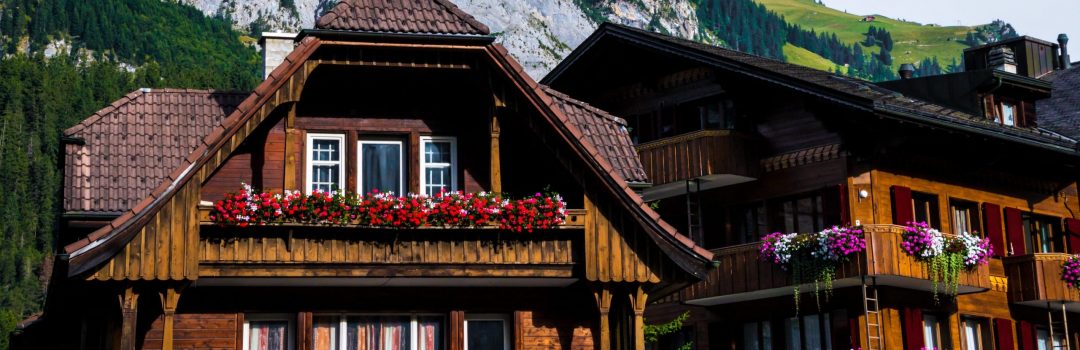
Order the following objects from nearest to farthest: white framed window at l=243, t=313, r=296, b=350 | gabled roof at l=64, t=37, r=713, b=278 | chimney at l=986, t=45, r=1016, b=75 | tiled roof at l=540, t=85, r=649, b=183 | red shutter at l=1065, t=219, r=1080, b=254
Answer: gabled roof at l=64, t=37, r=713, b=278
white framed window at l=243, t=313, r=296, b=350
tiled roof at l=540, t=85, r=649, b=183
red shutter at l=1065, t=219, r=1080, b=254
chimney at l=986, t=45, r=1016, b=75

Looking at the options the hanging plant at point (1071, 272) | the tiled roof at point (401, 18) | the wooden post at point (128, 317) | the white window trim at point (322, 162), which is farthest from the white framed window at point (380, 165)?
the hanging plant at point (1071, 272)

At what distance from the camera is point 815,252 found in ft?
115

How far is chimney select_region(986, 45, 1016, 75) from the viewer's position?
1861 inches

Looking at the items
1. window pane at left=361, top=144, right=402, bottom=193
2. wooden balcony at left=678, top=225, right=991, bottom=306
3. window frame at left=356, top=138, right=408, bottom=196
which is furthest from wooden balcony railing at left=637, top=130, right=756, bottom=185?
window pane at left=361, top=144, right=402, bottom=193

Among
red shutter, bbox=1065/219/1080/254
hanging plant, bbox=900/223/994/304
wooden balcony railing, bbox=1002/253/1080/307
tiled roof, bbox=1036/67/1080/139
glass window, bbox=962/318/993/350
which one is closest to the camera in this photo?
hanging plant, bbox=900/223/994/304

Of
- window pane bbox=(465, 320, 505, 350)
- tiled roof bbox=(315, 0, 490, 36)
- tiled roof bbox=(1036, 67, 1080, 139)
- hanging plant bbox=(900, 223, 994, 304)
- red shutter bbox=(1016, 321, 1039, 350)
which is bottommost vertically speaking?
window pane bbox=(465, 320, 505, 350)

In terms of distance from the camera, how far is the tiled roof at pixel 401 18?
23172 mm

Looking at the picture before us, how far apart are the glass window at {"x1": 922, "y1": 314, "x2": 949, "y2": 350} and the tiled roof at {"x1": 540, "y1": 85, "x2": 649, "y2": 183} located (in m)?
13.5

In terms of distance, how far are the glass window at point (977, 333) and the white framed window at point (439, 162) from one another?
57.3 ft

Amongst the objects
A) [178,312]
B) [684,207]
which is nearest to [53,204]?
[684,207]

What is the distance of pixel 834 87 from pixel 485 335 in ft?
47.6

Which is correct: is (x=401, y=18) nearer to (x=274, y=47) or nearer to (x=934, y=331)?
(x=274, y=47)

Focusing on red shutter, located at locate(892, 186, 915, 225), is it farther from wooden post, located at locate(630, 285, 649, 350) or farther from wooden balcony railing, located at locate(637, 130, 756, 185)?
wooden post, located at locate(630, 285, 649, 350)

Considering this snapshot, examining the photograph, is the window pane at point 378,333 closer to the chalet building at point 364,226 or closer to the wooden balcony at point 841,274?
the chalet building at point 364,226
